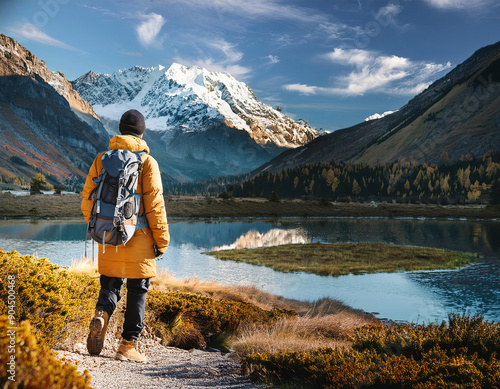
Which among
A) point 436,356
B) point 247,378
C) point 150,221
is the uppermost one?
point 150,221

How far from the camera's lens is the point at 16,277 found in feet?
20.9

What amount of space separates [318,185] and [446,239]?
441ft

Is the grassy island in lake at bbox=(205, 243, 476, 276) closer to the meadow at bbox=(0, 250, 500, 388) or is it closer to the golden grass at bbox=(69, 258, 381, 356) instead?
the golden grass at bbox=(69, 258, 381, 356)

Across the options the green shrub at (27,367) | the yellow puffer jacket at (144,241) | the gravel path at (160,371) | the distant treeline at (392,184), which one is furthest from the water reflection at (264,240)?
the distant treeline at (392,184)

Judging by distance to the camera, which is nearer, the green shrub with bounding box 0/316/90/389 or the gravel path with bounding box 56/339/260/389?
the green shrub with bounding box 0/316/90/389

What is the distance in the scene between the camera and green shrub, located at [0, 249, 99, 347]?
6.27m

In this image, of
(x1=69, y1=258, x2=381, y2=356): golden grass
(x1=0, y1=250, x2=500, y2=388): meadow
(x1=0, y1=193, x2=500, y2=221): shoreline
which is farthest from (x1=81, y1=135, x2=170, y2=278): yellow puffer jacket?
(x1=0, y1=193, x2=500, y2=221): shoreline

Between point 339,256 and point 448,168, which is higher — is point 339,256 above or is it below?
below

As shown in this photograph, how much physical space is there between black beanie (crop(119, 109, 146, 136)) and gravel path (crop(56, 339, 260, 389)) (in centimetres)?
357

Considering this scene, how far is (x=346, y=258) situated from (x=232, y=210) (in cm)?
6851

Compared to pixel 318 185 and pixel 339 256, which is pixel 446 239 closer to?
pixel 339 256

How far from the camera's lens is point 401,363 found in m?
5.69

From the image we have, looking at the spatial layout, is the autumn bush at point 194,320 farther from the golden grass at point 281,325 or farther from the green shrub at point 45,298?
the green shrub at point 45,298

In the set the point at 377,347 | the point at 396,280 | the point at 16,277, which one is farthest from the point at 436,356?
the point at 396,280
